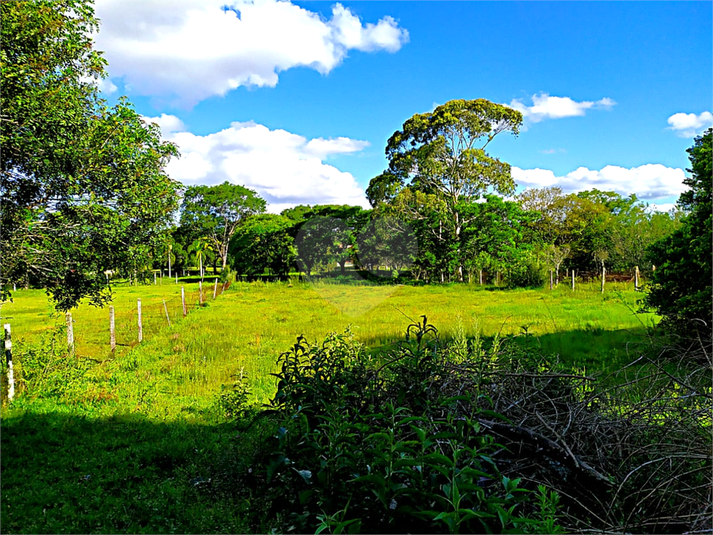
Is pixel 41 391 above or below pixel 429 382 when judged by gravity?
below

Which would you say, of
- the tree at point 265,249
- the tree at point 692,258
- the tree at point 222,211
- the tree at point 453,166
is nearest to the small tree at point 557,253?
the tree at point 453,166

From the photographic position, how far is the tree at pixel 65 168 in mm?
5250

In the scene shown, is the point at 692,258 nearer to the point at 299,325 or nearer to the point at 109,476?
the point at 109,476

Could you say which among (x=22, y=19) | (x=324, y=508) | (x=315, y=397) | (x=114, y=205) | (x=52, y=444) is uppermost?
(x=22, y=19)

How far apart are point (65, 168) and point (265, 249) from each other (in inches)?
1055

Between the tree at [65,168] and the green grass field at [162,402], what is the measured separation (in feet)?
5.67

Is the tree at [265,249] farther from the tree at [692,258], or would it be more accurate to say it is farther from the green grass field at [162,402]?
the tree at [692,258]

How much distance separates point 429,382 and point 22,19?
20.8 feet

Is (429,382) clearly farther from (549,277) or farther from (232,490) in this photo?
(549,277)

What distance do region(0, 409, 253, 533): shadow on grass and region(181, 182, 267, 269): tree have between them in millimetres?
31214

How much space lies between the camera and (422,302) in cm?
1744

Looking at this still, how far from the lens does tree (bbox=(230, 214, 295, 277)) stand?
32062mm

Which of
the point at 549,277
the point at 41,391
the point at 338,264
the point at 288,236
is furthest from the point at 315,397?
the point at 288,236

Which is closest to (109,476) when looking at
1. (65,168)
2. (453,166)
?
(65,168)
